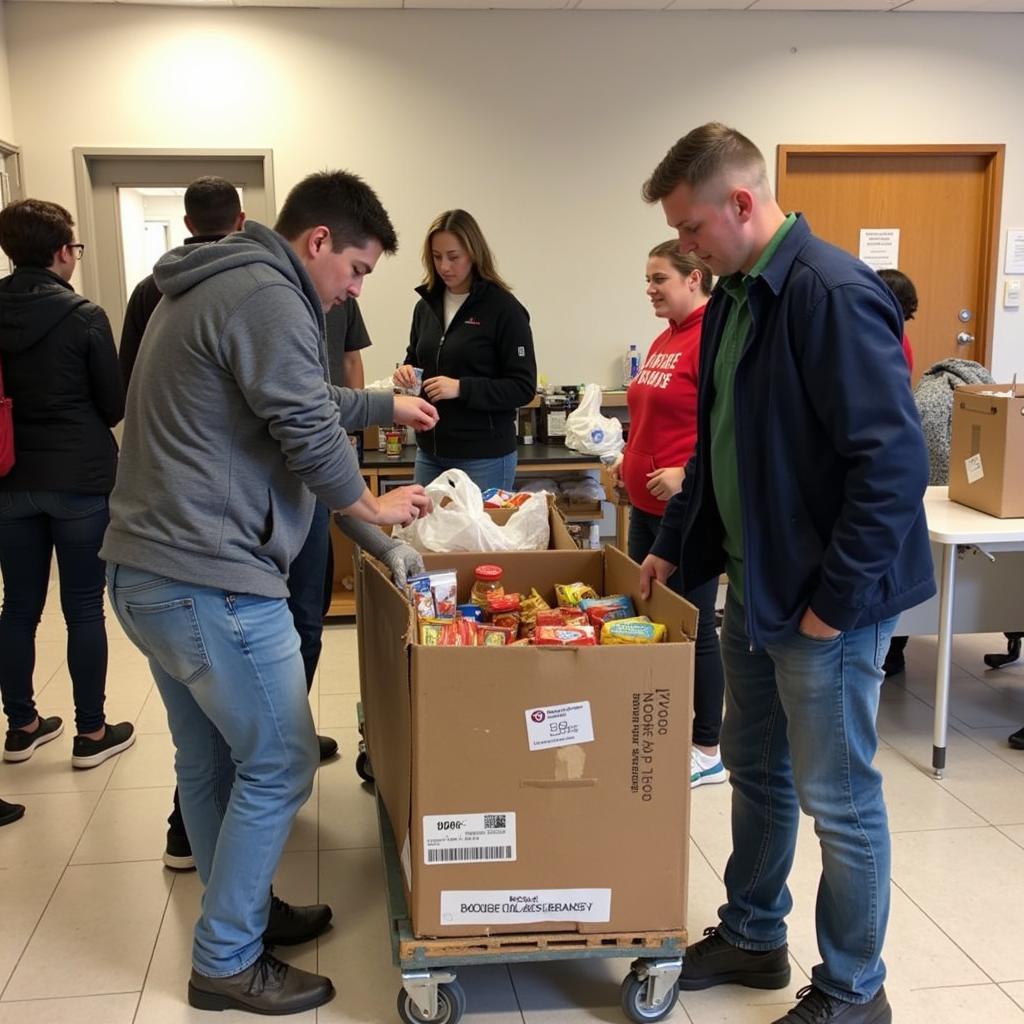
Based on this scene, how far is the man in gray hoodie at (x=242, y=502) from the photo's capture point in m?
1.55

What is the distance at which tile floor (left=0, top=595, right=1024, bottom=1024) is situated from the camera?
1.87 metres

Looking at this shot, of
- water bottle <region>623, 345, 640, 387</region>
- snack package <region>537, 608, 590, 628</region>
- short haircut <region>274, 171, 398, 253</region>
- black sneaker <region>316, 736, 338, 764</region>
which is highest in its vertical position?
short haircut <region>274, 171, 398, 253</region>

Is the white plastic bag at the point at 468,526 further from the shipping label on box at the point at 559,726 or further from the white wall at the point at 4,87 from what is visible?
the white wall at the point at 4,87

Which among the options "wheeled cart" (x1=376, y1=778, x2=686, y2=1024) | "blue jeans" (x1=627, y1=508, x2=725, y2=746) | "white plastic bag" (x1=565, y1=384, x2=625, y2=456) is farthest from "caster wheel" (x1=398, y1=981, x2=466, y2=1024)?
"white plastic bag" (x1=565, y1=384, x2=625, y2=456)

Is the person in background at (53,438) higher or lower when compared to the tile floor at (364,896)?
higher

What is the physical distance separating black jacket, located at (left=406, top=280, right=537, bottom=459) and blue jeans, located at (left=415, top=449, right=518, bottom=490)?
27 millimetres

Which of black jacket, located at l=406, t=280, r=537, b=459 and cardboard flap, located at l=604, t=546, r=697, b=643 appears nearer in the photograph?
cardboard flap, located at l=604, t=546, r=697, b=643

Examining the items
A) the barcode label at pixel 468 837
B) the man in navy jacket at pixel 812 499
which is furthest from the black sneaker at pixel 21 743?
the man in navy jacket at pixel 812 499

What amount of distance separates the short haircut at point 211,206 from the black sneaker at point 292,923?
1495 millimetres

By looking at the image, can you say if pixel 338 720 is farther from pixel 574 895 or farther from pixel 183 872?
pixel 574 895

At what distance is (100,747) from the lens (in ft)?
9.42

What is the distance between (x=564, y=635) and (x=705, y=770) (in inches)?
49.6

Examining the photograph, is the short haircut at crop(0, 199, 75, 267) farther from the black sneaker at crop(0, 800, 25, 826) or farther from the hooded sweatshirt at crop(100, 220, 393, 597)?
the black sneaker at crop(0, 800, 25, 826)

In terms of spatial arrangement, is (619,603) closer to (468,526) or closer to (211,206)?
(468,526)
